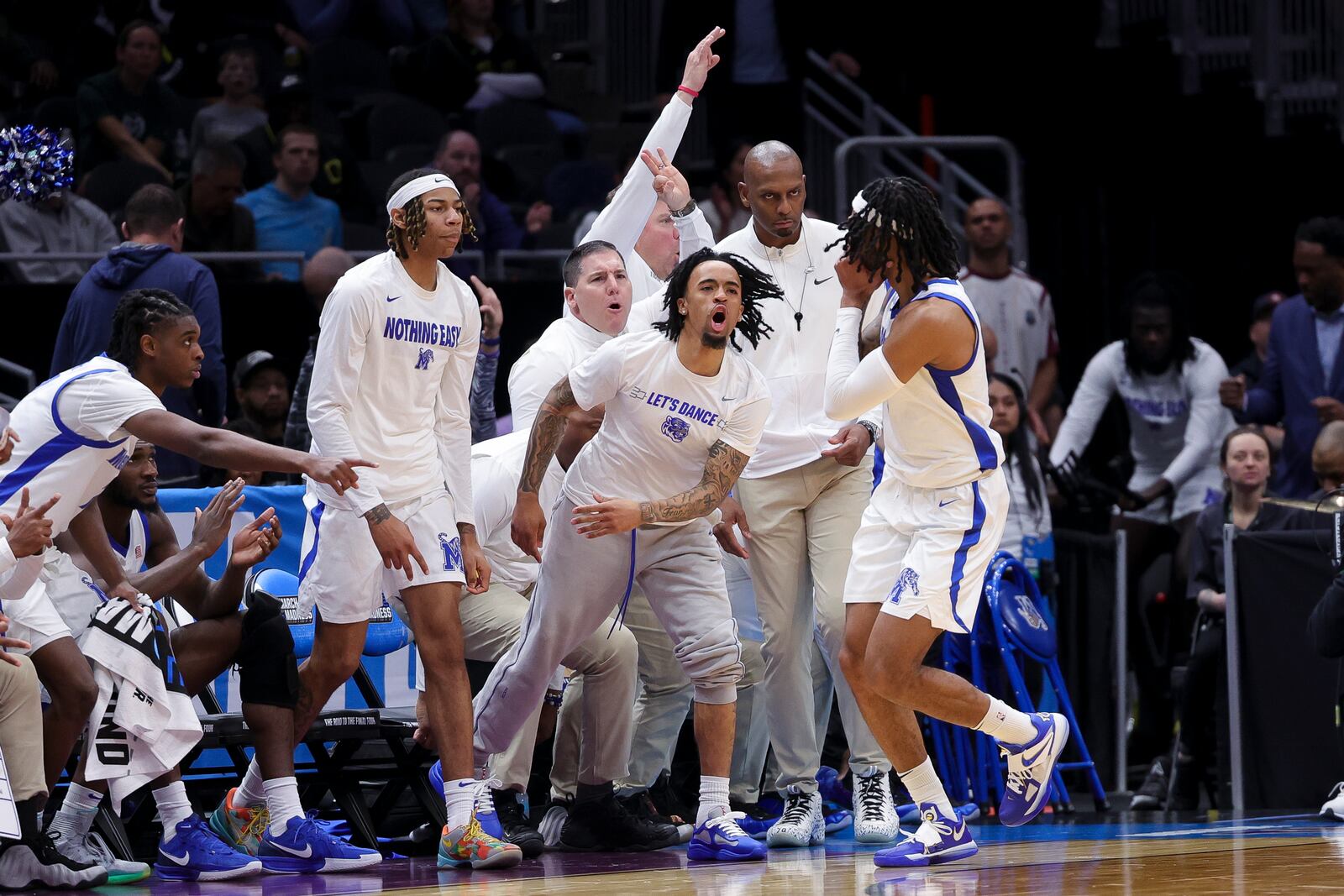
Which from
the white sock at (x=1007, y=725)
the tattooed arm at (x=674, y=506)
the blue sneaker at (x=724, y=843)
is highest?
the tattooed arm at (x=674, y=506)

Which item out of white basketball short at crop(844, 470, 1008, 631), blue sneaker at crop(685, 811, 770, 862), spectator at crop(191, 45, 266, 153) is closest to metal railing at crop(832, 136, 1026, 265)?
spectator at crop(191, 45, 266, 153)

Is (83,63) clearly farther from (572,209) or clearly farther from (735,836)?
(735,836)

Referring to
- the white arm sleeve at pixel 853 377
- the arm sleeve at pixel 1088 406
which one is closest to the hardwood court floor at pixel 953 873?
the white arm sleeve at pixel 853 377

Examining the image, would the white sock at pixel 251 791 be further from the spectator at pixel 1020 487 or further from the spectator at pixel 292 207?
the spectator at pixel 292 207

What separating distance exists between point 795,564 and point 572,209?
5731mm

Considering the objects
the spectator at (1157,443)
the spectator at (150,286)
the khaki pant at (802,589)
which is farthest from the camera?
the spectator at (1157,443)

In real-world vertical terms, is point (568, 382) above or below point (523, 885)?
above

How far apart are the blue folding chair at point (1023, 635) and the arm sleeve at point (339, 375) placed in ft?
10.5

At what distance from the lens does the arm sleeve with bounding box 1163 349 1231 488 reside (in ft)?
31.9

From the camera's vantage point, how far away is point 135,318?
6.22 meters

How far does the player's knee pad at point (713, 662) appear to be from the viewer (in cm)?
616

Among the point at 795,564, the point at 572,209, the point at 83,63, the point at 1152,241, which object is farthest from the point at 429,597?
the point at 1152,241

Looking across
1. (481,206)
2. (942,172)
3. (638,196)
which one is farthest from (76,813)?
(942,172)

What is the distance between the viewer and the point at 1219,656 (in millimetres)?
8531
